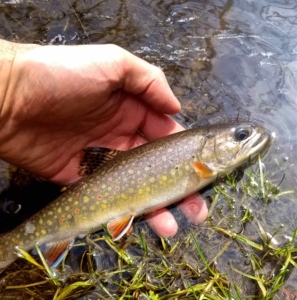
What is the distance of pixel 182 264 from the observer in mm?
2951

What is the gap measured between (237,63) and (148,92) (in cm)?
153

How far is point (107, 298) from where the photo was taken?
9.31 feet

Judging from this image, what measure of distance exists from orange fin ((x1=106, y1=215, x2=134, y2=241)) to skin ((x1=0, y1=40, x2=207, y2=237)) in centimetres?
24

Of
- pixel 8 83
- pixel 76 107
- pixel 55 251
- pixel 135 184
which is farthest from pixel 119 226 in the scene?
pixel 8 83

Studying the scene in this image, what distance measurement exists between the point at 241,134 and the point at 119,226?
107 centimetres

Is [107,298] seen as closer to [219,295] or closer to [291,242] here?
[219,295]

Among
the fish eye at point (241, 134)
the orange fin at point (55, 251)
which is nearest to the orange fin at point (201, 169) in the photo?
the fish eye at point (241, 134)

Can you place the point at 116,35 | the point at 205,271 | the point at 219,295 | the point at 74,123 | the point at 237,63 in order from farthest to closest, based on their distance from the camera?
1. the point at 116,35
2. the point at 237,63
3. the point at 74,123
4. the point at 205,271
5. the point at 219,295

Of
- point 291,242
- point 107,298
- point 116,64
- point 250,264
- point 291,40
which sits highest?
point 116,64

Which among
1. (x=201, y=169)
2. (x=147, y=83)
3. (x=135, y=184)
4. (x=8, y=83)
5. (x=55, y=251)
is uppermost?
(x=147, y=83)

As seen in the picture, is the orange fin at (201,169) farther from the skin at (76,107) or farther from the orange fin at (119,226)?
the orange fin at (119,226)

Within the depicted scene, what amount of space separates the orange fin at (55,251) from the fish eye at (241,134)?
53.6 inches

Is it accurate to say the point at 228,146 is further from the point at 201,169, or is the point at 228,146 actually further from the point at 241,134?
the point at 201,169

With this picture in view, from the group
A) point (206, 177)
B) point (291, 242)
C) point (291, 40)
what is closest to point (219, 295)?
point (291, 242)
